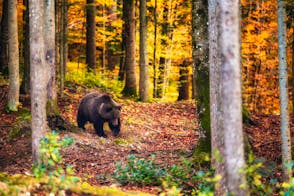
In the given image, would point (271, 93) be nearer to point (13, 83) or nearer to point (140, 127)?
point (140, 127)

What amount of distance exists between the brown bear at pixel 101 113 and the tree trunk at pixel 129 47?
687 cm

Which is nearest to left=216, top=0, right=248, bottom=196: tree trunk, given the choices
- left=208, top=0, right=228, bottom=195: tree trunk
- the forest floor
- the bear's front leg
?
left=208, top=0, right=228, bottom=195: tree trunk

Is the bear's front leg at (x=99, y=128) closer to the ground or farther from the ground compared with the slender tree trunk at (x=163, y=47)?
closer to the ground

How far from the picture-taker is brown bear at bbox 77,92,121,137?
14.5 metres

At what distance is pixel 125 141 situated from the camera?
13789 millimetres

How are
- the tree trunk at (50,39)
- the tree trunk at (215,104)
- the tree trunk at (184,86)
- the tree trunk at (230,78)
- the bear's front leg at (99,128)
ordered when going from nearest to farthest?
the tree trunk at (230,78)
the tree trunk at (215,104)
the tree trunk at (50,39)
the bear's front leg at (99,128)
the tree trunk at (184,86)

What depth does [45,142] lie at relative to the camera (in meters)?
6.16

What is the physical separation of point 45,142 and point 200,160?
15.6ft

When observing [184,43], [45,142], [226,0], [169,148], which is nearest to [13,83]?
[169,148]

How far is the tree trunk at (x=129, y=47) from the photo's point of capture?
21.6m

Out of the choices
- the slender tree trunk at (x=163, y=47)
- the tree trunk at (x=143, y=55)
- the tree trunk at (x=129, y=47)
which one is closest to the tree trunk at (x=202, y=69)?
the tree trunk at (x=143, y=55)

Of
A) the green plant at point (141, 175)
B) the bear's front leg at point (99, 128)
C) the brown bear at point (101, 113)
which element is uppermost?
the brown bear at point (101, 113)

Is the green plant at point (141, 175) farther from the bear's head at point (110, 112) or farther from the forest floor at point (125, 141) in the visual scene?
the bear's head at point (110, 112)

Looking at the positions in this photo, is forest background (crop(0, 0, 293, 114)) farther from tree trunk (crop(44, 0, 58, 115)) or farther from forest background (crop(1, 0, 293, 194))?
tree trunk (crop(44, 0, 58, 115))
